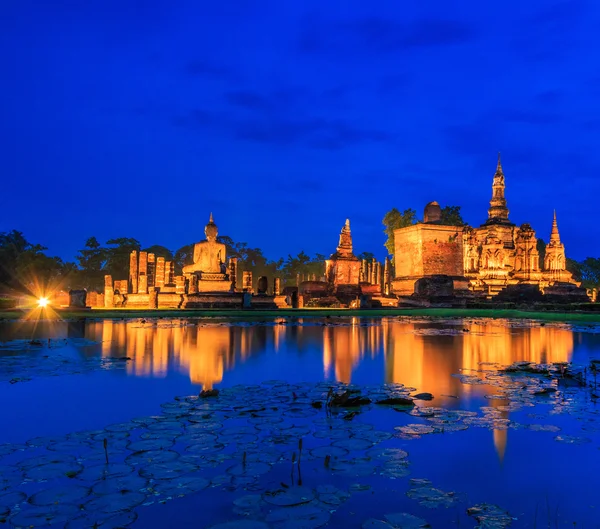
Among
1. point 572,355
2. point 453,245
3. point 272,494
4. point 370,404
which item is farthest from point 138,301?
point 272,494

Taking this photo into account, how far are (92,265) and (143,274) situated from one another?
92.8ft

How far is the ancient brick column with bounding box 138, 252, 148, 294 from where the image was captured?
119ft

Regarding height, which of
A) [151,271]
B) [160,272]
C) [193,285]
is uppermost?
[151,271]

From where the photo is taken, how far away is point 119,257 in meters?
60.7

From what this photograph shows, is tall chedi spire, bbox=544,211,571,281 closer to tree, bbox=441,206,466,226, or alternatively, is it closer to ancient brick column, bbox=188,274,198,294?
tree, bbox=441,206,466,226

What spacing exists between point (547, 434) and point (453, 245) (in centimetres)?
4217

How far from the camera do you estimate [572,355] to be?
10.9 metres

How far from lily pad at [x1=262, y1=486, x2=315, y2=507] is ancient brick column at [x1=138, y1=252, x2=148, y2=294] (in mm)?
33924

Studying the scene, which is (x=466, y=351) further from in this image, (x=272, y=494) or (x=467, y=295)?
(x=467, y=295)

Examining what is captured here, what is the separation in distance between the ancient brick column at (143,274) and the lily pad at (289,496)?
33924 millimetres

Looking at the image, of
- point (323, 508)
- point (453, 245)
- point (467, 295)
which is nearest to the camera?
point (323, 508)

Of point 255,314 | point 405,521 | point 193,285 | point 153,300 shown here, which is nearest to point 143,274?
point 153,300

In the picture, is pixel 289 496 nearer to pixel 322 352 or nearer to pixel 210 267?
pixel 322 352

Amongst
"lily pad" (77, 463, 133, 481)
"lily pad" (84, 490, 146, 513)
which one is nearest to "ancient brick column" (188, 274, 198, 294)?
"lily pad" (77, 463, 133, 481)
